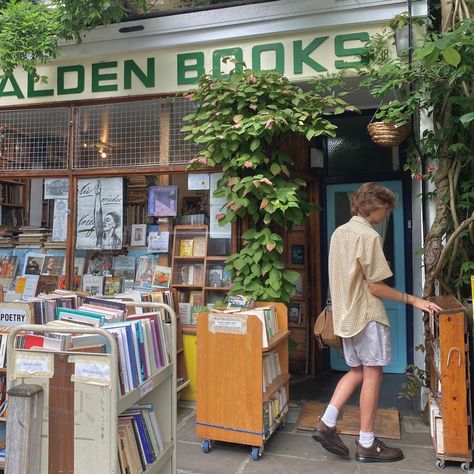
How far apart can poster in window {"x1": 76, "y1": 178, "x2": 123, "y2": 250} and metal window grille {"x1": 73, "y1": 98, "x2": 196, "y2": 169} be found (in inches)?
8.3

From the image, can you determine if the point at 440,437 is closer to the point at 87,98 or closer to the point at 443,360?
the point at 443,360

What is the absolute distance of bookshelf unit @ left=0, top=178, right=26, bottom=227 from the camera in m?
5.68

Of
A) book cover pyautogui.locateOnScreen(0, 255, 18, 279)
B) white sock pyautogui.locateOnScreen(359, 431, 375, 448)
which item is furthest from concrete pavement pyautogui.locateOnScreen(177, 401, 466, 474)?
book cover pyautogui.locateOnScreen(0, 255, 18, 279)

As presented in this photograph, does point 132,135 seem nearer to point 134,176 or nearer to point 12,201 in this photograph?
point 134,176

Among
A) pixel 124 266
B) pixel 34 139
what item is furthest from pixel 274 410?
pixel 34 139

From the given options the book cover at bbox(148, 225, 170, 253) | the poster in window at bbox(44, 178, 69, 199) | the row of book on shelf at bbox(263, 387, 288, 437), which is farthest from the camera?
the poster in window at bbox(44, 178, 69, 199)

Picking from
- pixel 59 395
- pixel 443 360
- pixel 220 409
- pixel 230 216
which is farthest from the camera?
pixel 230 216

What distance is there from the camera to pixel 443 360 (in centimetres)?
316

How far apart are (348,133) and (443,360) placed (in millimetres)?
3168

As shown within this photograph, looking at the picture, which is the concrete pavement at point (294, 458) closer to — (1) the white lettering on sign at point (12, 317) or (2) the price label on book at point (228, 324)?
(2) the price label on book at point (228, 324)

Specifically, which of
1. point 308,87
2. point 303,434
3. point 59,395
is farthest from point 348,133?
point 59,395

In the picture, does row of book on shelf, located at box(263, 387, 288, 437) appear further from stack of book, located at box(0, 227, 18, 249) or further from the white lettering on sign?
stack of book, located at box(0, 227, 18, 249)

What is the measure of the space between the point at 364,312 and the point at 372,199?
0.79 metres

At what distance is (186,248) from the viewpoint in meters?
4.93
